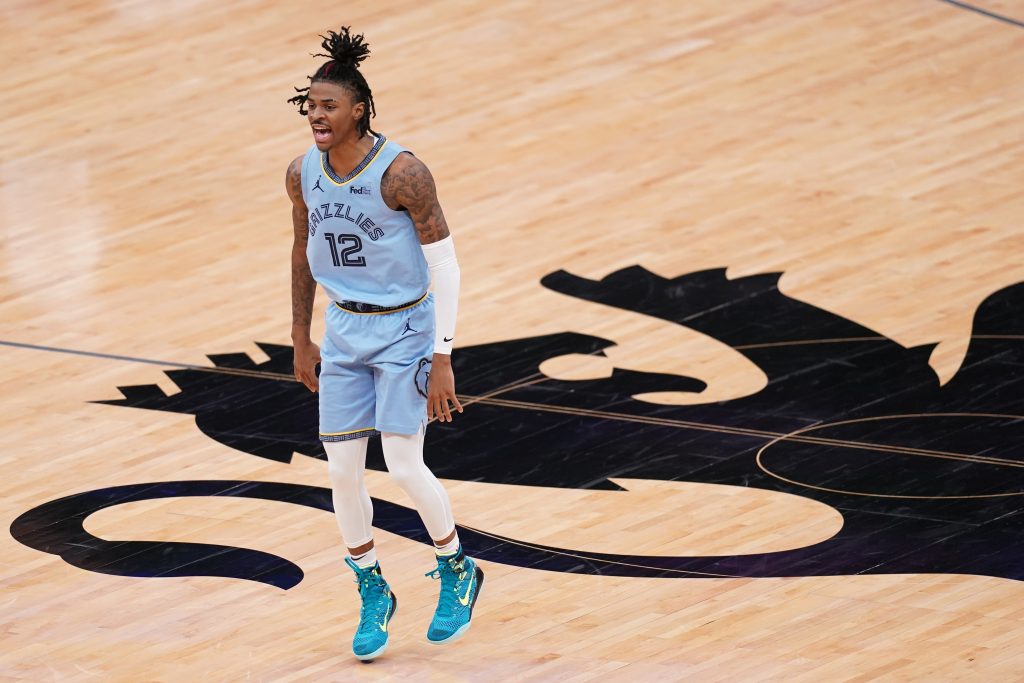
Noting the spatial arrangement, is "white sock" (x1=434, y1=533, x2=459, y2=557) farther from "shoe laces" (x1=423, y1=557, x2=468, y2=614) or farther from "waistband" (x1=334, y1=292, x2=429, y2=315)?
"waistband" (x1=334, y1=292, x2=429, y2=315)

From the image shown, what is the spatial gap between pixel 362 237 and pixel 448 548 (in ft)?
3.18

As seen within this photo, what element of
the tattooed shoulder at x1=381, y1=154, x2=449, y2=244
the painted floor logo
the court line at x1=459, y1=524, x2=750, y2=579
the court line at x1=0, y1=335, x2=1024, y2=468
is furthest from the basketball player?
the court line at x1=0, y1=335, x2=1024, y2=468

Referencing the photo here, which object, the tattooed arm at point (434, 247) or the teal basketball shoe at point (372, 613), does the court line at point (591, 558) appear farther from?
the tattooed arm at point (434, 247)

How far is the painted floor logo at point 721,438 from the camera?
19.0 ft

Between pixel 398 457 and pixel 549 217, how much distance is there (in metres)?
4.25

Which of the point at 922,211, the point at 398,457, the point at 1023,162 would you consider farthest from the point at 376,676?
the point at 1023,162

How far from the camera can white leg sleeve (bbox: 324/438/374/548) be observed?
4992 mm

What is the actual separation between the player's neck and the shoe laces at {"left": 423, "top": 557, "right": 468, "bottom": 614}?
1.18 metres

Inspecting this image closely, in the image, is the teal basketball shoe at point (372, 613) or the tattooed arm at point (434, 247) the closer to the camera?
the tattooed arm at point (434, 247)

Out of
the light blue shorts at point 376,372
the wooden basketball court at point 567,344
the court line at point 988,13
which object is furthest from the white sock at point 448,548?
the court line at point 988,13

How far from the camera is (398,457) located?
496 cm

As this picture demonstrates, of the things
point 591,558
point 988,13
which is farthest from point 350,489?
point 988,13

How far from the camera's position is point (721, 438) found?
670cm

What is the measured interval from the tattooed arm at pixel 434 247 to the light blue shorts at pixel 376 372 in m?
0.07
